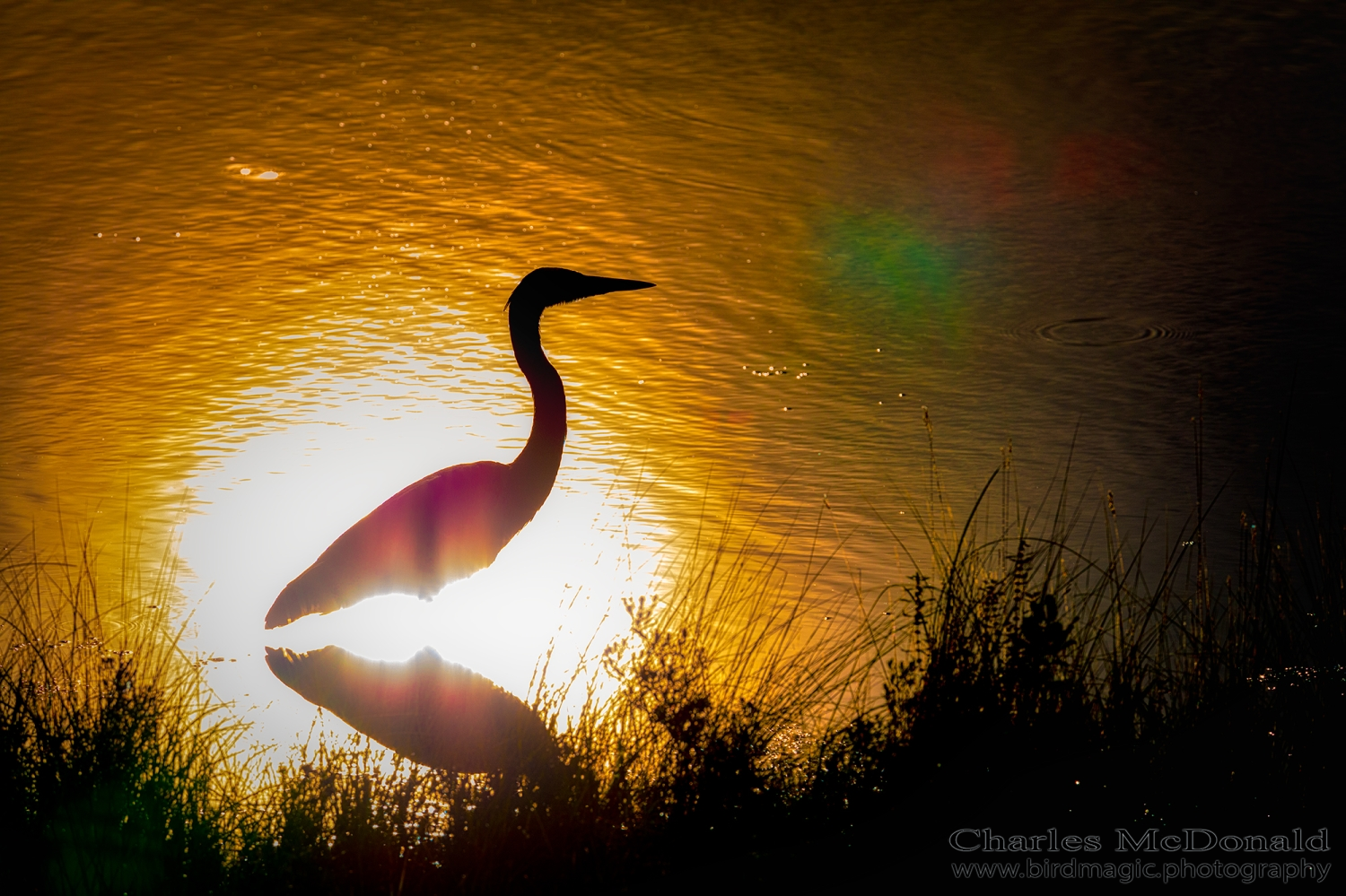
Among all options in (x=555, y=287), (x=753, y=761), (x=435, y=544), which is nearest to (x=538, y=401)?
(x=555, y=287)

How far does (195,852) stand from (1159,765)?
227cm

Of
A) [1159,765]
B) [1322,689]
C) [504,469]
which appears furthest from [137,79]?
[1322,689]

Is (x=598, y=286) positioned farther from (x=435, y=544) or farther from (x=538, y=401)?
(x=435, y=544)

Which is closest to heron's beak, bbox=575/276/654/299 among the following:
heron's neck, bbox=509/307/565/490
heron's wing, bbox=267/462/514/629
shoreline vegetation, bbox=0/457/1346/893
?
heron's neck, bbox=509/307/565/490

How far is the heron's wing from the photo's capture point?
4.25 meters

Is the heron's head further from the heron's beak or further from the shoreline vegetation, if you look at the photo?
the shoreline vegetation

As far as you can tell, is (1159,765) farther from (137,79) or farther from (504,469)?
(137,79)

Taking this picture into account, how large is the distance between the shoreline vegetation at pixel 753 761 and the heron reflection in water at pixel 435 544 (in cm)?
70

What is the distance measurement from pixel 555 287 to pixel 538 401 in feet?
1.46

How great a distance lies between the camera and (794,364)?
5.64 metres

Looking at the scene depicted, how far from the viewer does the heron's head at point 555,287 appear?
4.15m

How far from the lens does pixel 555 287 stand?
4207 millimetres

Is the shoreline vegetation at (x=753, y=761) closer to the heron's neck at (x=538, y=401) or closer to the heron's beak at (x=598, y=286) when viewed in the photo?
the heron's neck at (x=538, y=401)

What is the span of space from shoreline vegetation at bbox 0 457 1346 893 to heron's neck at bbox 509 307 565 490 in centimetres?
111
